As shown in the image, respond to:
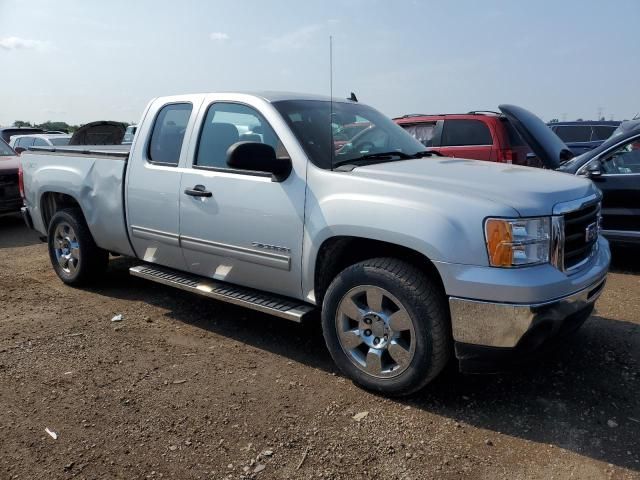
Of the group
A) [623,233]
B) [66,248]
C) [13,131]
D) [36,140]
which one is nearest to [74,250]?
[66,248]

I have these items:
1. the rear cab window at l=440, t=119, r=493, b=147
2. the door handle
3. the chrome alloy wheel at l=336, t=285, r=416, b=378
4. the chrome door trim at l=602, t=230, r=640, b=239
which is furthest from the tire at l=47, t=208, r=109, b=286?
the rear cab window at l=440, t=119, r=493, b=147

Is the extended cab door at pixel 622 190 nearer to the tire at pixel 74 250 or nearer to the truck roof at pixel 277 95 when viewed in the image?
the truck roof at pixel 277 95

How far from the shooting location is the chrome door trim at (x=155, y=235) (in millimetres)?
4387

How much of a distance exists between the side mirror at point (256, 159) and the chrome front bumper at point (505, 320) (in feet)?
4.67

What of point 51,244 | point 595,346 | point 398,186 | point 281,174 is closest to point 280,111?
point 281,174

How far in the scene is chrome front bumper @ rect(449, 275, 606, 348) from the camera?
2842 mm

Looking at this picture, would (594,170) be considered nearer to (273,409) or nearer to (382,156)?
(382,156)

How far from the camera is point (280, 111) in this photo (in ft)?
12.8

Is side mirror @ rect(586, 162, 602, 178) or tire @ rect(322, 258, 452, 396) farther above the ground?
side mirror @ rect(586, 162, 602, 178)

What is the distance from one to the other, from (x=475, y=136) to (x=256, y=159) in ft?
20.7

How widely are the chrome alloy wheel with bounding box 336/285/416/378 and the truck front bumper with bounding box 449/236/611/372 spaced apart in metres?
0.30

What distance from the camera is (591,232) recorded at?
349 cm

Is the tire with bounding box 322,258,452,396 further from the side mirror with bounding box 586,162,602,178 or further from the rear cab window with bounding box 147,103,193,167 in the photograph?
the side mirror with bounding box 586,162,602,178

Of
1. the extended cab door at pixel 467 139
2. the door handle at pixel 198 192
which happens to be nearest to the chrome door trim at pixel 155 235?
the door handle at pixel 198 192
